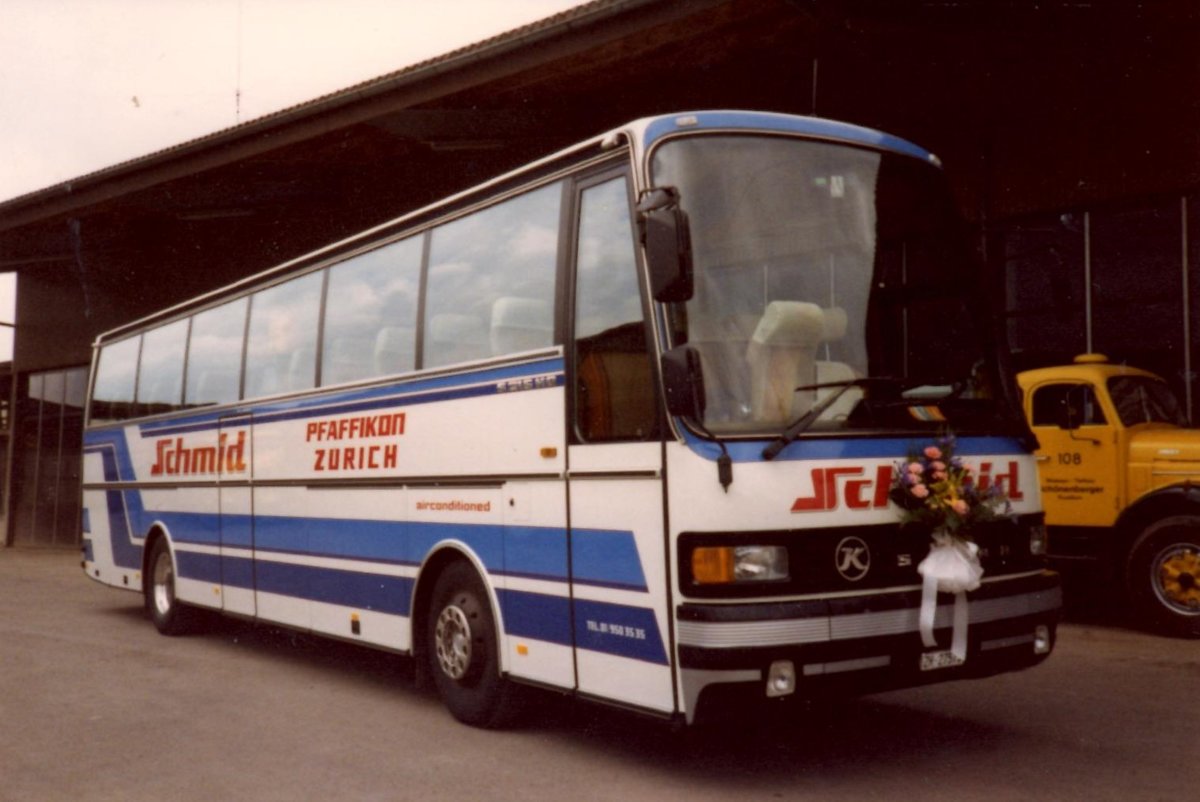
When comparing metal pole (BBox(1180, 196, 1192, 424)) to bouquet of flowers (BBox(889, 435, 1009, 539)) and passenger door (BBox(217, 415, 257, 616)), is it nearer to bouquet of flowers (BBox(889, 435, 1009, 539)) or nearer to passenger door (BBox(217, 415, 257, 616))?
bouquet of flowers (BBox(889, 435, 1009, 539))

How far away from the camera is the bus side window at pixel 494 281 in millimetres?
6609

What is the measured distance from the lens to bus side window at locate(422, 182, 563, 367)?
21.7 feet

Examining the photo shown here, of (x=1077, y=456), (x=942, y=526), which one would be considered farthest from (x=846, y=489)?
(x=1077, y=456)

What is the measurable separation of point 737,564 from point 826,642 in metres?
0.51

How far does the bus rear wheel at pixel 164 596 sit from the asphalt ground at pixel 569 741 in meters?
1.97

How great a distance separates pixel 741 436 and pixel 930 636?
4.14ft

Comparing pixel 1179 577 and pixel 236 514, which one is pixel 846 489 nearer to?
pixel 1179 577

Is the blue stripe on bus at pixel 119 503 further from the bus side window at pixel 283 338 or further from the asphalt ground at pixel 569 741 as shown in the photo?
the bus side window at pixel 283 338

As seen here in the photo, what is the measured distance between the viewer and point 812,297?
576 cm

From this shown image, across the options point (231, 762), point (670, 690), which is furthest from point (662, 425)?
point (231, 762)

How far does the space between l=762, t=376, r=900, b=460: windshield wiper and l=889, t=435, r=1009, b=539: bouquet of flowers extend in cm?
40

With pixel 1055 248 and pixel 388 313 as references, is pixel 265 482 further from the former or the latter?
pixel 1055 248

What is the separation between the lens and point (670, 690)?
5348 mm

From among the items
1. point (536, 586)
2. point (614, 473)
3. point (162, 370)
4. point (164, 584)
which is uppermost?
point (162, 370)
